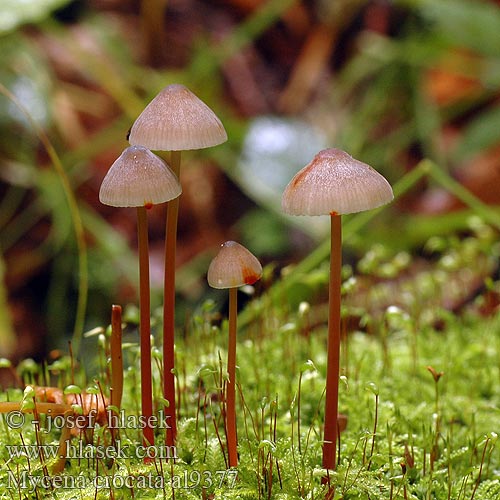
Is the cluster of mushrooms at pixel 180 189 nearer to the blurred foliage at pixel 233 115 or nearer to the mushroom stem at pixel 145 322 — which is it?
the mushroom stem at pixel 145 322

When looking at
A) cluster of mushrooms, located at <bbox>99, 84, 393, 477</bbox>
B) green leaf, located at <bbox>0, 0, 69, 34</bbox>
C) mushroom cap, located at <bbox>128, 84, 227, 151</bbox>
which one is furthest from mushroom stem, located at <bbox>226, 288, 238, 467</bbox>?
green leaf, located at <bbox>0, 0, 69, 34</bbox>

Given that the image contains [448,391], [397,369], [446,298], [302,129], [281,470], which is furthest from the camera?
[302,129]

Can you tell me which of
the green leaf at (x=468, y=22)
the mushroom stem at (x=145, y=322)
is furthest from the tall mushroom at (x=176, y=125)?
the green leaf at (x=468, y=22)

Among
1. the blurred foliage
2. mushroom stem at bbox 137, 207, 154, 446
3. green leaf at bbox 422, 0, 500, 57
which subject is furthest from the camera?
green leaf at bbox 422, 0, 500, 57

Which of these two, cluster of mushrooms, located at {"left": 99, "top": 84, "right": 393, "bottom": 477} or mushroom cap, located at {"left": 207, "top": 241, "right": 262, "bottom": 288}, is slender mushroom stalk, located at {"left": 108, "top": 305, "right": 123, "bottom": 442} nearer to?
cluster of mushrooms, located at {"left": 99, "top": 84, "right": 393, "bottom": 477}

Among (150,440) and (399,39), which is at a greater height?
(399,39)

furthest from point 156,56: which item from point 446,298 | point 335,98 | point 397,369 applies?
point 397,369

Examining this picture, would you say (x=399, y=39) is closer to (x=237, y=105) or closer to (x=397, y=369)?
(x=237, y=105)

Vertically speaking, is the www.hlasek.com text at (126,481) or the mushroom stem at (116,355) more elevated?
the mushroom stem at (116,355)

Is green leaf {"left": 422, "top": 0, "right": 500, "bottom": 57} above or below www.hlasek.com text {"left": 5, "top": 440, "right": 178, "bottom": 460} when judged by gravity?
above
